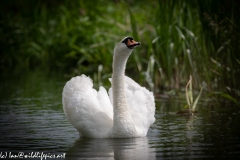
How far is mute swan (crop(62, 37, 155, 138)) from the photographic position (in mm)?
8648

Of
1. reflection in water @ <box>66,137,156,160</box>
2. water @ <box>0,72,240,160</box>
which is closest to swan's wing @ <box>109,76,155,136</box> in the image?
water @ <box>0,72,240,160</box>

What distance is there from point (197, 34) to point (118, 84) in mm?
4860

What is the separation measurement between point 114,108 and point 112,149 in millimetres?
1124

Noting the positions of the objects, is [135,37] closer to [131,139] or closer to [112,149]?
[131,139]

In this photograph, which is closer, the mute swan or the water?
the water

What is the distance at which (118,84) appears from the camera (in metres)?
8.91

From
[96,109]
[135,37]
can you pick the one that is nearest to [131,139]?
[96,109]

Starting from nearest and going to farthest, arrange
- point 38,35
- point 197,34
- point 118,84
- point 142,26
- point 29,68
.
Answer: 1. point 118,84
2. point 197,34
3. point 142,26
4. point 29,68
5. point 38,35

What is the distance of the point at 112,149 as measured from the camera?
25.7 ft

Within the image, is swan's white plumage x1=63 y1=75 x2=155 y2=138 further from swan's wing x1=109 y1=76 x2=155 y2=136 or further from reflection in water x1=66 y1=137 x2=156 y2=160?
reflection in water x1=66 y1=137 x2=156 y2=160

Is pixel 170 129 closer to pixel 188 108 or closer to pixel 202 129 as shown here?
pixel 202 129

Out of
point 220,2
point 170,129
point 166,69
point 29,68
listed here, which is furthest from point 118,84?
point 29,68

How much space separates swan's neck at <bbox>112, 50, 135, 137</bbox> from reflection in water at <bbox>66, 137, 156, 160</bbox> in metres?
0.16

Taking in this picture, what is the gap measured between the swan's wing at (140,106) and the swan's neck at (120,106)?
0.76ft
